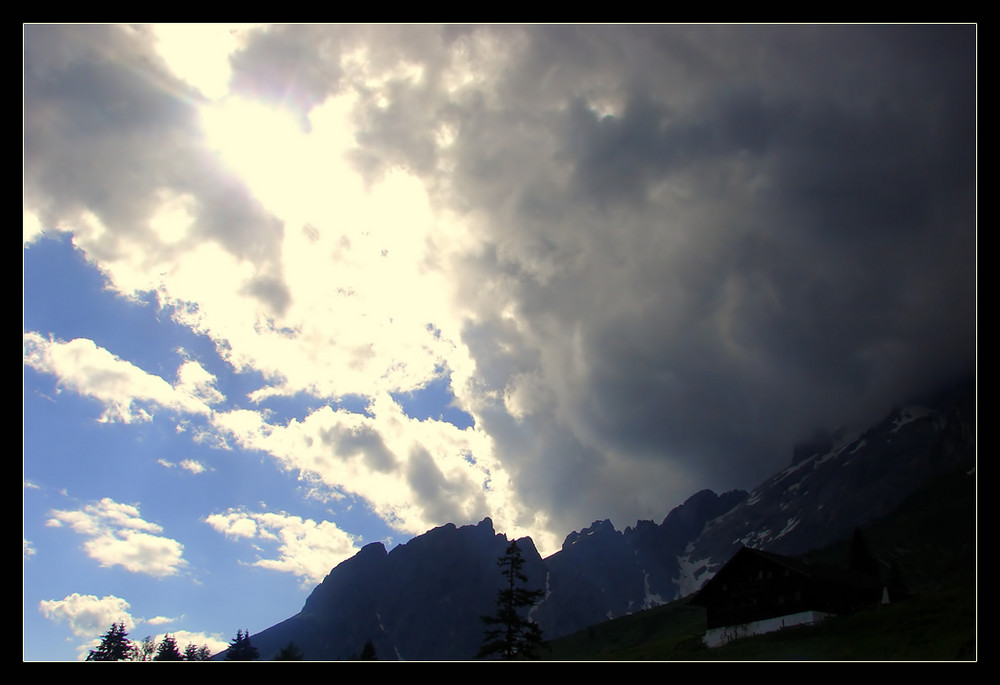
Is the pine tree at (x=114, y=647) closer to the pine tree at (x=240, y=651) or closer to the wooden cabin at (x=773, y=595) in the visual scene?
the pine tree at (x=240, y=651)

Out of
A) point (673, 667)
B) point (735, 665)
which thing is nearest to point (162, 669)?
point (673, 667)

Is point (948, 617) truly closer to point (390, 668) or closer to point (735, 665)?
point (735, 665)

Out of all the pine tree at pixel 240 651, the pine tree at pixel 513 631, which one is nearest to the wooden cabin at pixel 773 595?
the pine tree at pixel 513 631

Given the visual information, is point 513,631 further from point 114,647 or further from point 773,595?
point 114,647

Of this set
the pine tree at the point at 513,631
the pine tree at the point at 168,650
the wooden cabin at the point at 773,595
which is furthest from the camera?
the pine tree at the point at 168,650

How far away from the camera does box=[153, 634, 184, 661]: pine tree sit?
101875mm

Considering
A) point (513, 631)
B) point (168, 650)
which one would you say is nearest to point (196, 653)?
point (168, 650)

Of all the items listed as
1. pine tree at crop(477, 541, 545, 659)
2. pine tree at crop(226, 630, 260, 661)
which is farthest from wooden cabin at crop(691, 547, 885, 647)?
pine tree at crop(226, 630, 260, 661)

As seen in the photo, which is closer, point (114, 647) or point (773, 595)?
point (773, 595)

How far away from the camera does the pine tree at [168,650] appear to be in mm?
101875

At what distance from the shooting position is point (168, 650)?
106 meters
